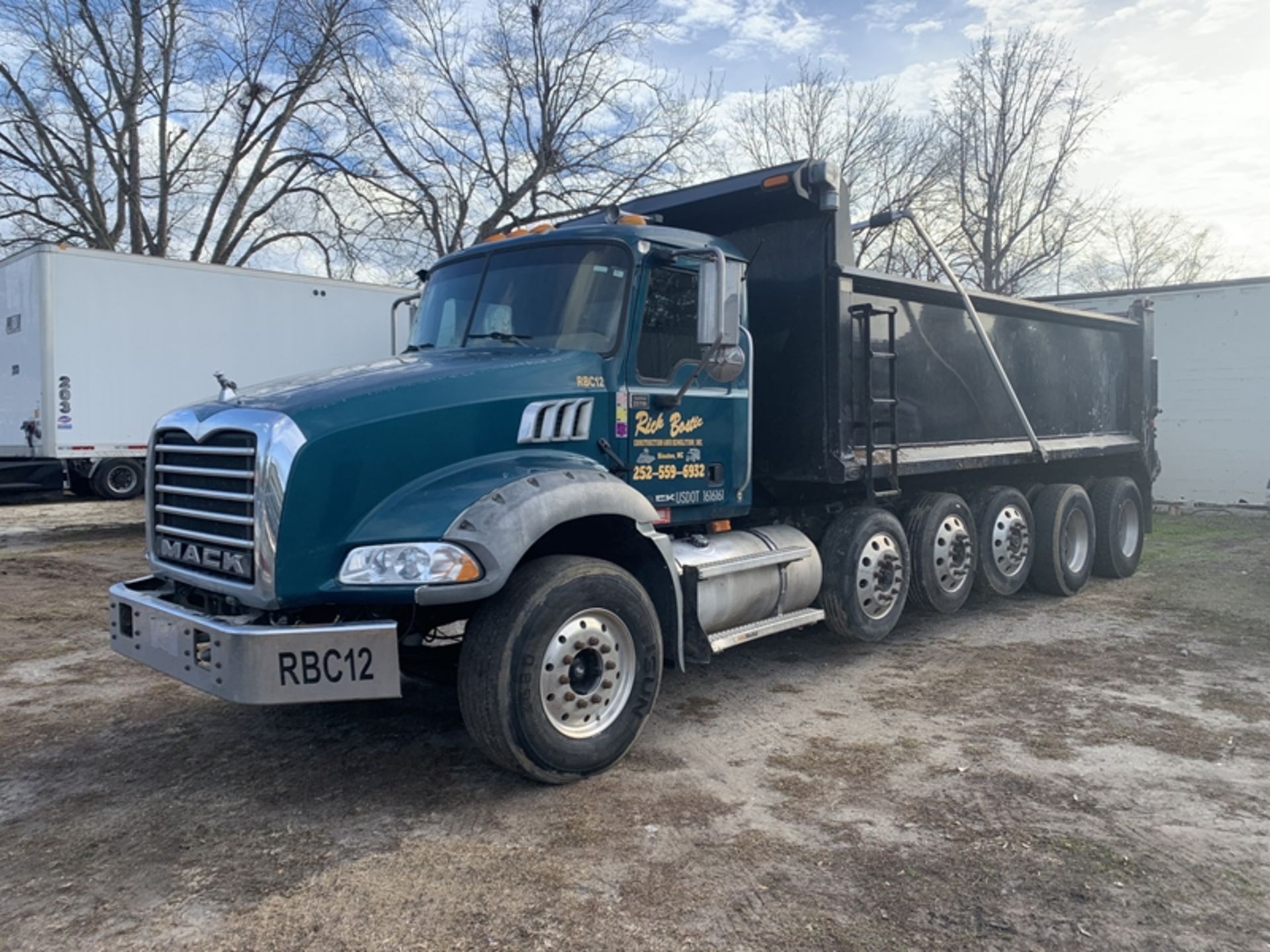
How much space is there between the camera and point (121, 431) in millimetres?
14461

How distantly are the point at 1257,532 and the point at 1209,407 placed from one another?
3093 millimetres

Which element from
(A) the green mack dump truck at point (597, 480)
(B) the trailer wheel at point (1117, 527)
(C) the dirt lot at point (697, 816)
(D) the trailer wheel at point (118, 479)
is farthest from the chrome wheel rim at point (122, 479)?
(B) the trailer wheel at point (1117, 527)

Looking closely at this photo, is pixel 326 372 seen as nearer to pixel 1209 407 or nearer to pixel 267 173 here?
pixel 1209 407

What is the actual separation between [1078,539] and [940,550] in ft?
9.48

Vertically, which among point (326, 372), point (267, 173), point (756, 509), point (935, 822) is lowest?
point (935, 822)

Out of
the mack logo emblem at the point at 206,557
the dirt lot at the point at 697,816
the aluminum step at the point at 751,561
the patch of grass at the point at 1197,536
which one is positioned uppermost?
the mack logo emblem at the point at 206,557

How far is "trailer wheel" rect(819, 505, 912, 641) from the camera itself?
6.67m

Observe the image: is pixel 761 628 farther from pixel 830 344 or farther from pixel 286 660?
pixel 286 660

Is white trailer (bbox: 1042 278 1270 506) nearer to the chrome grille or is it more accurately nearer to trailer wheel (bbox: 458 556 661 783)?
trailer wheel (bbox: 458 556 661 783)

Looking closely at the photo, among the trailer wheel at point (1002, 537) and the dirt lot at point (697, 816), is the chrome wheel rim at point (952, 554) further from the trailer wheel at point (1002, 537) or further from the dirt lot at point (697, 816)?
the dirt lot at point (697, 816)

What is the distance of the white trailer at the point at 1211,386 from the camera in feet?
51.0

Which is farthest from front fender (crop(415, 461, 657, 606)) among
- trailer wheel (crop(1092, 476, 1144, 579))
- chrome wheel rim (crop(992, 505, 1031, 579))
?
trailer wheel (crop(1092, 476, 1144, 579))

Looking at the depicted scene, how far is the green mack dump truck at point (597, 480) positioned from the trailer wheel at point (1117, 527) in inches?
77.9

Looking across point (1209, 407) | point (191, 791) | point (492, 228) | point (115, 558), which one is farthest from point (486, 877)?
point (492, 228)
